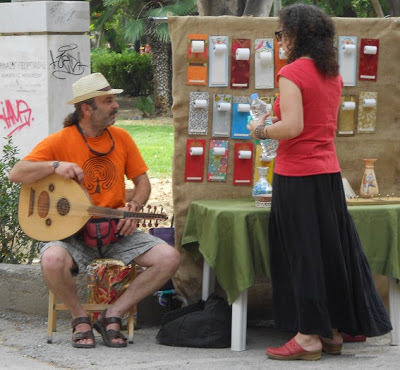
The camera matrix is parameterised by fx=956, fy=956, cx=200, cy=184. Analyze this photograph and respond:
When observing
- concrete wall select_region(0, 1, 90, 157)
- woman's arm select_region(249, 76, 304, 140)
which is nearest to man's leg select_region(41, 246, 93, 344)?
woman's arm select_region(249, 76, 304, 140)

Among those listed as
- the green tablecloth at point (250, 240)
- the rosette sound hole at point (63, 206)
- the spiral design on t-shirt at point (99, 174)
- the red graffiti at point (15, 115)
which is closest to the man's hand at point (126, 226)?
the spiral design on t-shirt at point (99, 174)

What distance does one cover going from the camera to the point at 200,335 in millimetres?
5484

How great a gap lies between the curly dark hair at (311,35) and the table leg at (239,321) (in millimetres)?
1343

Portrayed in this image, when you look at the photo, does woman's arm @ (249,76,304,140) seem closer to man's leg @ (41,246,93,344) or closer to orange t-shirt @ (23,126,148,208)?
orange t-shirt @ (23,126,148,208)

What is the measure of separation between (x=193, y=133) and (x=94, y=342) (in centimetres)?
145

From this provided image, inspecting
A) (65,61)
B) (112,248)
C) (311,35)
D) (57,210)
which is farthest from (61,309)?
(65,61)

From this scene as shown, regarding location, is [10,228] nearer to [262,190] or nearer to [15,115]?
[15,115]

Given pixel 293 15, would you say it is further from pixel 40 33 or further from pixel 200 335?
pixel 40 33

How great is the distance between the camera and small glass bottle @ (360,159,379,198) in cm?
582

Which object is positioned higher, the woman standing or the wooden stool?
the woman standing

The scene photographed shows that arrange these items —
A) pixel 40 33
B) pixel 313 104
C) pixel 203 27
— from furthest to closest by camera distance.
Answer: pixel 40 33, pixel 203 27, pixel 313 104

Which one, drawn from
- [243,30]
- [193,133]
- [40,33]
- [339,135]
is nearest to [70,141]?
[193,133]

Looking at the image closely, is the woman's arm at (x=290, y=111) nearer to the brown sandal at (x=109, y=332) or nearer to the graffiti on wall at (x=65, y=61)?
the brown sandal at (x=109, y=332)

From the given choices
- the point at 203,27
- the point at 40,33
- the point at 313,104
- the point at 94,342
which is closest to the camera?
the point at 313,104
